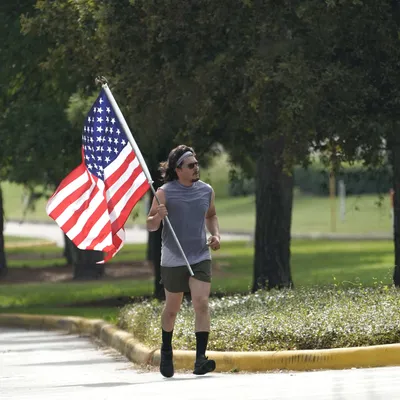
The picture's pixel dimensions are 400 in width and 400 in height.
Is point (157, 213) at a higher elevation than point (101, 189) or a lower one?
lower

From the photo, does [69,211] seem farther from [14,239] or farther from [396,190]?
[14,239]

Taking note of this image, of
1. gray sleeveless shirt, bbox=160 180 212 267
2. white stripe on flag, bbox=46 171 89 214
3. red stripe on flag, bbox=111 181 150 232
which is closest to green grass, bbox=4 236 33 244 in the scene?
white stripe on flag, bbox=46 171 89 214

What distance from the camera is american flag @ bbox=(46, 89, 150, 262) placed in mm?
13023

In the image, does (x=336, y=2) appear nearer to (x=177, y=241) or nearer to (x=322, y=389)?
(x=177, y=241)

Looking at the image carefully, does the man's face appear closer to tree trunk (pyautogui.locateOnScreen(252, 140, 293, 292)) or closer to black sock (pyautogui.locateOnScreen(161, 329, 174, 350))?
black sock (pyautogui.locateOnScreen(161, 329, 174, 350))

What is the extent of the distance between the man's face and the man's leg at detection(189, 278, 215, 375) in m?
0.83

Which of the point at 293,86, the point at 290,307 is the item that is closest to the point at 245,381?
the point at 290,307

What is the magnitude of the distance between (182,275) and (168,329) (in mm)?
567

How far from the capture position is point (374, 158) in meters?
19.8

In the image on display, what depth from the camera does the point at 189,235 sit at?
12055mm

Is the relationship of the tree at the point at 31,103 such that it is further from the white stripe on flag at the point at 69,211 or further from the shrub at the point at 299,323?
the white stripe on flag at the point at 69,211

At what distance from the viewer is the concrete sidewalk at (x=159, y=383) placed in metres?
10.2

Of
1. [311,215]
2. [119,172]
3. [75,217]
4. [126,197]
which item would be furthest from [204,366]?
[311,215]

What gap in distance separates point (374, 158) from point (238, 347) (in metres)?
7.25
